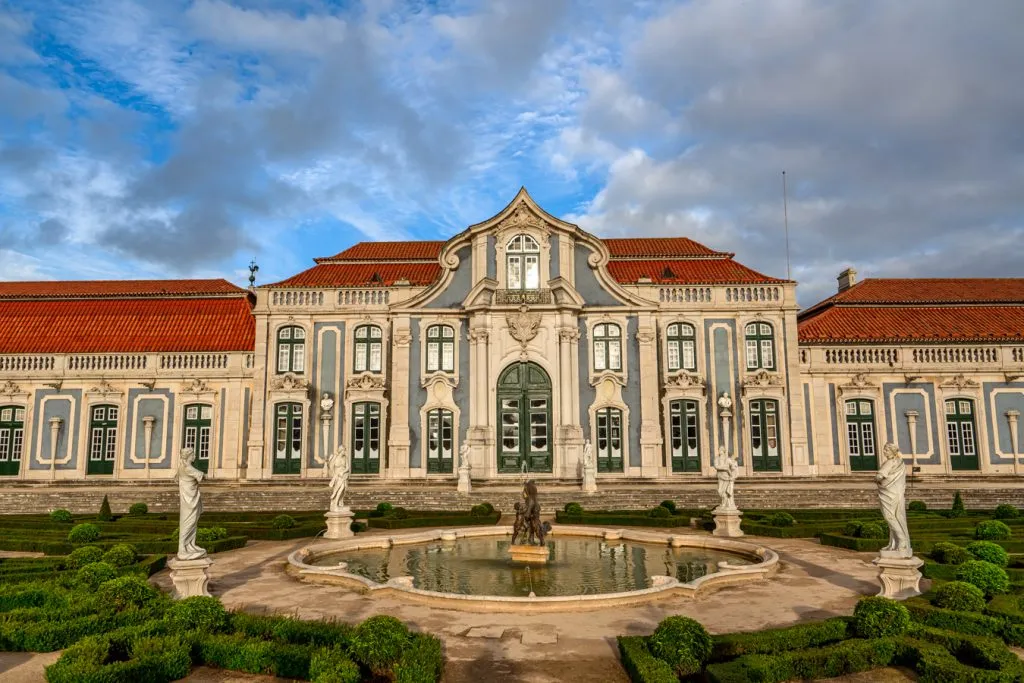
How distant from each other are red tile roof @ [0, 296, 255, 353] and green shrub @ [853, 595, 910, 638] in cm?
3121

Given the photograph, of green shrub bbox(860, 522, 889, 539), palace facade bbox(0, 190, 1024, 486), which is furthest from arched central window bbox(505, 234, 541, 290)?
green shrub bbox(860, 522, 889, 539)

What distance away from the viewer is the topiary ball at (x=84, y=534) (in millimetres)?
17453

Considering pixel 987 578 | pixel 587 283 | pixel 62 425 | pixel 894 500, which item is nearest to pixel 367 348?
pixel 587 283

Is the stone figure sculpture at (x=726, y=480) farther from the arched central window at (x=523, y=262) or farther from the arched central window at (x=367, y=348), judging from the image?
the arched central window at (x=367, y=348)

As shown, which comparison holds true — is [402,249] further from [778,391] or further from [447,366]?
[778,391]

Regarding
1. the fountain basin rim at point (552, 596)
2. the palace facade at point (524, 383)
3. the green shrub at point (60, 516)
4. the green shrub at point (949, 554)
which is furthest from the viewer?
the palace facade at point (524, 383)

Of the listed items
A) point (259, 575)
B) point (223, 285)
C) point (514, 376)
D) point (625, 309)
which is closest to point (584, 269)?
point (625, 309)

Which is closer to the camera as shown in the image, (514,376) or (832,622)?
(832,622)

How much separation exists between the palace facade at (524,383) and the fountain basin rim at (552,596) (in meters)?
12.4

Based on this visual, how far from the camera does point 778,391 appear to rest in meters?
34.0

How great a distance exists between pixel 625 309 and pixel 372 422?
43.7 feet

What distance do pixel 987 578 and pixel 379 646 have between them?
10.1 m

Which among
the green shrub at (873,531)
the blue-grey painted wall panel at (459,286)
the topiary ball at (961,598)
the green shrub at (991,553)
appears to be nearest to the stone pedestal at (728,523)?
the green shrub at (873,531)

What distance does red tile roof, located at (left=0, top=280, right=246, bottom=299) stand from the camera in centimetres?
3856
